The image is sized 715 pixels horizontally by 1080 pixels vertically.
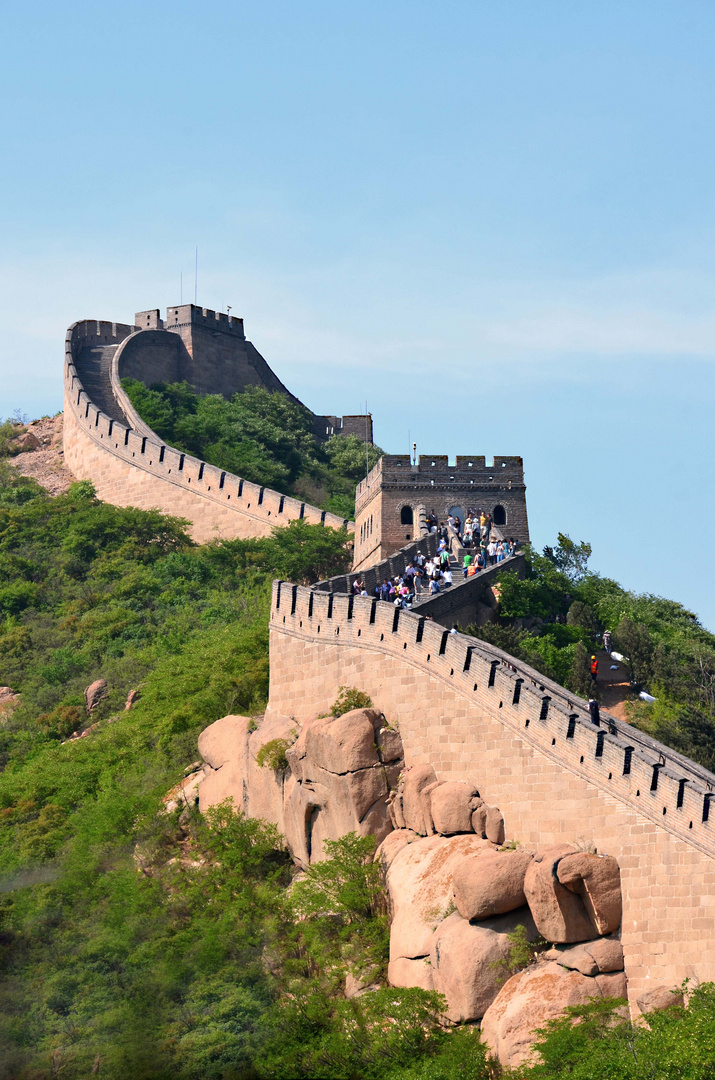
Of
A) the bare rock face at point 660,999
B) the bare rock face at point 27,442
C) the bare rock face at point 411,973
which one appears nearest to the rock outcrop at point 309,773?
the bare rock face at point 411,973

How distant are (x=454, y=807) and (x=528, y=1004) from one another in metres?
4.23

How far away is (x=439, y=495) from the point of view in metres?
44.3

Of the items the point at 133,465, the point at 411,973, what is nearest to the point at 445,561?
the point at 411,973

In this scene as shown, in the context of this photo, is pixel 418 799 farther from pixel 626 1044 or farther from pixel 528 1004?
pixel 626 1044

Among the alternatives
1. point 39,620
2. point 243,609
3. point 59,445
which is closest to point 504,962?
point 243,609

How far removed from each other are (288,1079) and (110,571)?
25.2 m

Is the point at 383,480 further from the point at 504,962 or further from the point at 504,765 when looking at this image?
the point at 504,962

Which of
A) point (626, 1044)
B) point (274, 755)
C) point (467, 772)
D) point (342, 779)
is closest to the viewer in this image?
point (626, 1044)

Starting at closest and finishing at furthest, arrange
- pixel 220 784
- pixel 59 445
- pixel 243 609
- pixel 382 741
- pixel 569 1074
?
pixel 569 1074 → pixel 382 741 → pixel 220 784 → pixel 243 609 → pixel 59 445

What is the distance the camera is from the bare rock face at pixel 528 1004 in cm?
2447

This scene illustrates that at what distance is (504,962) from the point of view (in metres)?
25.8

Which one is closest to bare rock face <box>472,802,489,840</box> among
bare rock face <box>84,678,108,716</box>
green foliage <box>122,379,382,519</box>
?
Result: bare rock face <box>84,678,108,716</box>

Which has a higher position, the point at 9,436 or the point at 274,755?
the point at 9,436

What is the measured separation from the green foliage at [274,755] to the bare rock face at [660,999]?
9.85m
